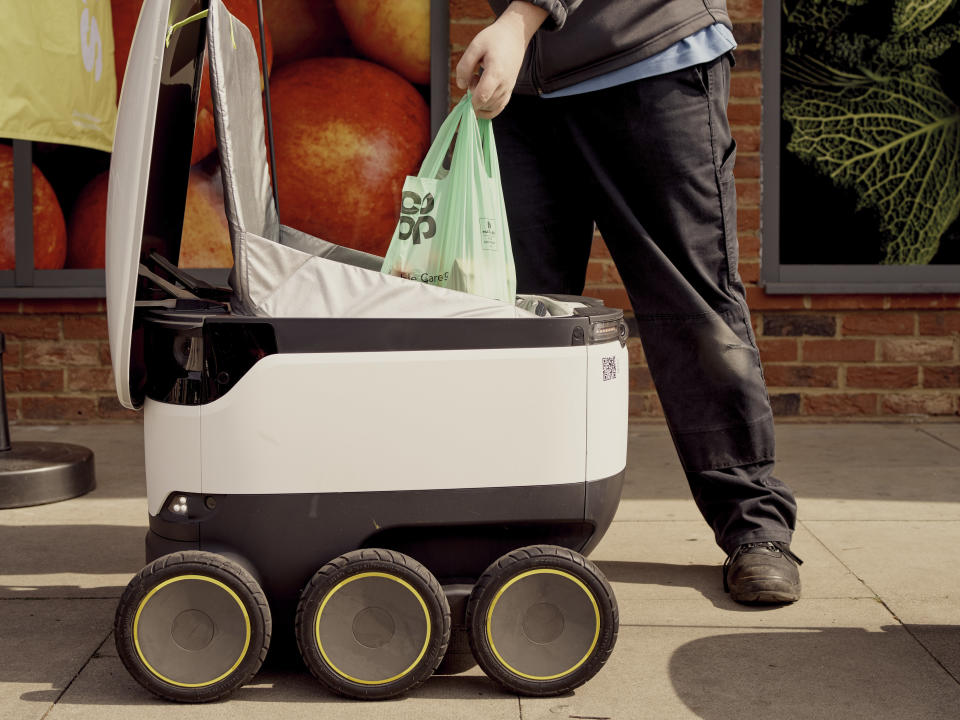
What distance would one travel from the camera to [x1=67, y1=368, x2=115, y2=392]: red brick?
183 inches

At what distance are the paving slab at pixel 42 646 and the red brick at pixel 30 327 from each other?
2244 millimetres

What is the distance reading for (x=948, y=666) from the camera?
2189mm

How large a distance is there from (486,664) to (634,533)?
1.24 metres

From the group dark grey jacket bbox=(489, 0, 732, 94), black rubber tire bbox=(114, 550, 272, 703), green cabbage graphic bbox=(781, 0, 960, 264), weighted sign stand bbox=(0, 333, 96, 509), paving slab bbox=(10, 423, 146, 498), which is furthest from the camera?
green cabbage graphic bbox=(781, 0, 960, 264)

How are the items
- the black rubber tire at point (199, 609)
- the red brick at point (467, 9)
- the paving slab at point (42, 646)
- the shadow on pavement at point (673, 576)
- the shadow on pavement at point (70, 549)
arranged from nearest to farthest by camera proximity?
the black rubber tire at point (199, 609) < the paving slab at point (42, 646) < the shadow on pavement at point (673, 576) < the shadow on pavement at point (70, 549) < the red brick at point (467, 9)

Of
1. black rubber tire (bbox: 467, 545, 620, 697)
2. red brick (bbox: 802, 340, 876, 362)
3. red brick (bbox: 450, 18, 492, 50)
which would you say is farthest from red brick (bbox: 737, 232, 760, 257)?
black rubber tire (bbox: 467, 545, 620, 697)

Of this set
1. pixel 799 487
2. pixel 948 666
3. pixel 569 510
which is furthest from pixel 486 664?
pixel 799 487

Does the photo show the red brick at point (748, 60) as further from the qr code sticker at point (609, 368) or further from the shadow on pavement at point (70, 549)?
the shadow on pavement at point (70, 549)

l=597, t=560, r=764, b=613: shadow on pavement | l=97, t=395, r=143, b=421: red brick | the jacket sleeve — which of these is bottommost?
l=597, t=560, r=764, b=613: shadow on pavement

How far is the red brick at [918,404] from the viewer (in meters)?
4.70

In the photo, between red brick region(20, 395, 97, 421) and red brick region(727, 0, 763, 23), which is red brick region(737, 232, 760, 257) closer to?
red brick region(727, 0, 763, 23)

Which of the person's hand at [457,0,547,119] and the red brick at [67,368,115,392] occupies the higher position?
the person's hand at [457,0,547,119]

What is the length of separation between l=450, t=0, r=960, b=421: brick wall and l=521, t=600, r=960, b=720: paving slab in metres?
2.32

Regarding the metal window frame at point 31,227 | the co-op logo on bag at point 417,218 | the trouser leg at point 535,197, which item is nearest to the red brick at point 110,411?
the metal window frame at point 31,227
